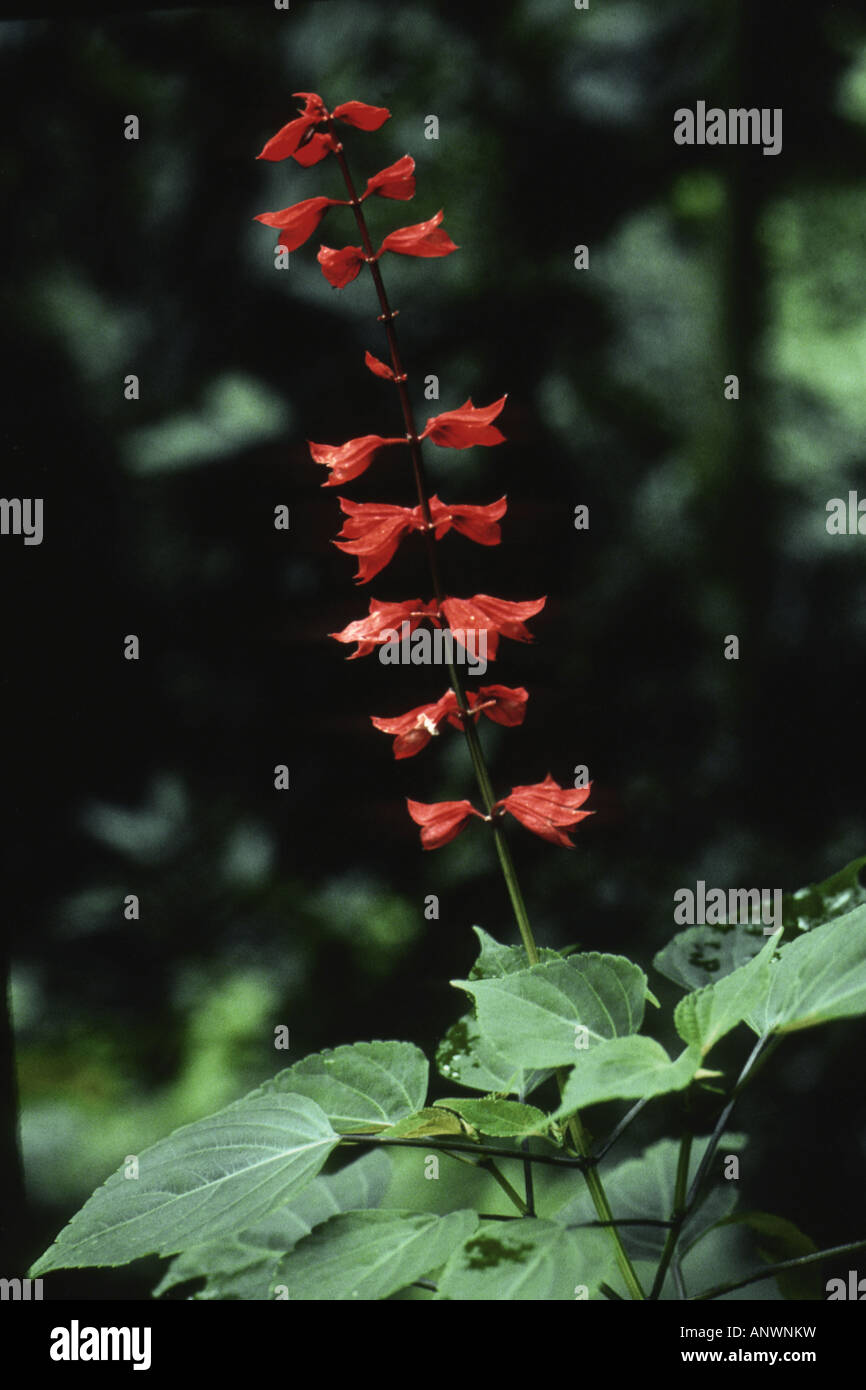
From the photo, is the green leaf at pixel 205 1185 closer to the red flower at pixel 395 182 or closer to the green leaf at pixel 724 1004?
the green leaf at pixel 724 1004

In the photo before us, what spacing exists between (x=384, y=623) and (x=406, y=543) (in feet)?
1.27

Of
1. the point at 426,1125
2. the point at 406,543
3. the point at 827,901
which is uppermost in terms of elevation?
the point at 406,543

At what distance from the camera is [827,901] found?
0.60 meters

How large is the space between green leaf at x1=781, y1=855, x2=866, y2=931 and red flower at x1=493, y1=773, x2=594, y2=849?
166 millimetres

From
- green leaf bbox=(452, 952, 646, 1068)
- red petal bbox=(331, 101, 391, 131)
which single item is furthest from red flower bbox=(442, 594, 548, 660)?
red petal bbox=(331, 101, 391, 131)

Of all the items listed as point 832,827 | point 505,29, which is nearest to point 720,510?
point 832,827

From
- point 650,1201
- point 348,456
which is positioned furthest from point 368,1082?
point 348,456

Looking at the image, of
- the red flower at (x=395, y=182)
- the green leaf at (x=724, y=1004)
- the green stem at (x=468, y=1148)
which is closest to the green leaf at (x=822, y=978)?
the green leaf at (x=724, y=1004)

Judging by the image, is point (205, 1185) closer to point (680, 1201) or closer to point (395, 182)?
point (680, 1201)
